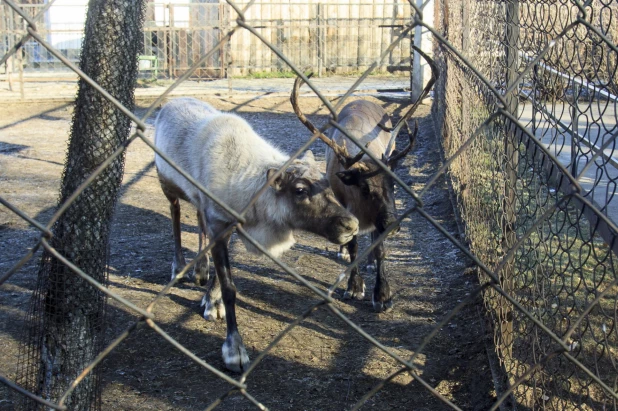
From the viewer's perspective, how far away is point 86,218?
277 centimetres

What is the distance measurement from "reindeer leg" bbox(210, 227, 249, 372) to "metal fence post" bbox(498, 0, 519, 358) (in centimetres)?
156

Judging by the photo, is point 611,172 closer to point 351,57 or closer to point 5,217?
point 5,217

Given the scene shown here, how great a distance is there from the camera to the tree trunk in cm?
270

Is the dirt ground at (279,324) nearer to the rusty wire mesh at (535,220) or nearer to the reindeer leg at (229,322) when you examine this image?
the reindeer leg at (229,322)

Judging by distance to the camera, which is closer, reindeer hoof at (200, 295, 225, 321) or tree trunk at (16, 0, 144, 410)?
tree trunk at (16, 0, 144, 410)

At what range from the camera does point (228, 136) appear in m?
4.73

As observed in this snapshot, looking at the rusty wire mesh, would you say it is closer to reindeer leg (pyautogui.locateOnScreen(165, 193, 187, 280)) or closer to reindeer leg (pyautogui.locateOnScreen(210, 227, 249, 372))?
reindeer leg (pyautogui.locateOnScreen(210, 227, 249, 372))

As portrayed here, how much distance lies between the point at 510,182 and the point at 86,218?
211 cm

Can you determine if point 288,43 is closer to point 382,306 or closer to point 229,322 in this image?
point 382,306

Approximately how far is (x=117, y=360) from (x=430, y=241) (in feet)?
11.4

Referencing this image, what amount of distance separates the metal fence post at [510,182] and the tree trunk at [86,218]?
1.80 metres

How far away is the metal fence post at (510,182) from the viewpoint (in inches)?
135

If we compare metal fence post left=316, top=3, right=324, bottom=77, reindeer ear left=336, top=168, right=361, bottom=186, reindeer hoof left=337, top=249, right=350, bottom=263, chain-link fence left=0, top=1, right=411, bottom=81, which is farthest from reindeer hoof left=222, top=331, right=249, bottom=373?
chain-link fence left=0, top=1, right=411, bottom=81

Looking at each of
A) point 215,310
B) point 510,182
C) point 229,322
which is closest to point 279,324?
point 215,310
